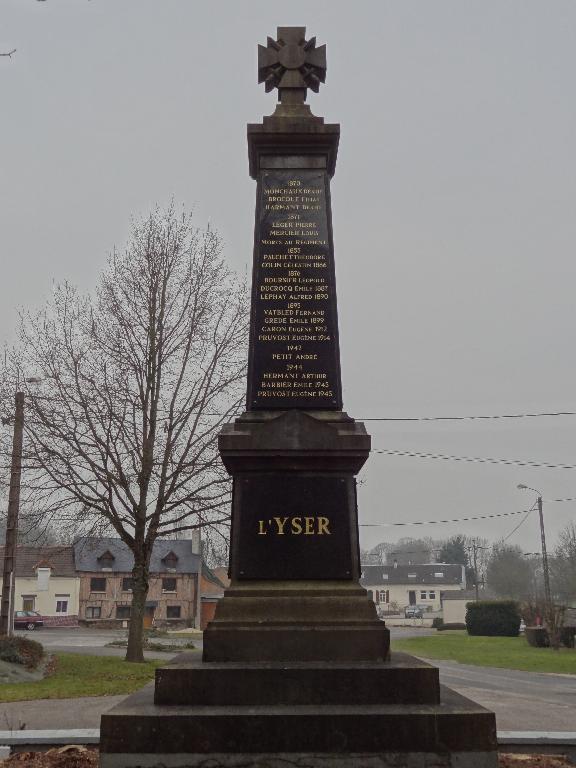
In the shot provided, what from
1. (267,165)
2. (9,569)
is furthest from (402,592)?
(267,165)

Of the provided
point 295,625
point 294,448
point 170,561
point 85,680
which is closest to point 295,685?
point 295,625

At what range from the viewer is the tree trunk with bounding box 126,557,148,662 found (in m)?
19.0

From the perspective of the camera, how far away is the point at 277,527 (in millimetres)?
6914

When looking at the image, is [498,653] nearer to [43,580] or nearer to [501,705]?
[501,705]

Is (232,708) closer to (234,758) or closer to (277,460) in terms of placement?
(234,758)

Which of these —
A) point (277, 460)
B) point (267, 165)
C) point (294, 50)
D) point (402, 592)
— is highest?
point (294, 50)

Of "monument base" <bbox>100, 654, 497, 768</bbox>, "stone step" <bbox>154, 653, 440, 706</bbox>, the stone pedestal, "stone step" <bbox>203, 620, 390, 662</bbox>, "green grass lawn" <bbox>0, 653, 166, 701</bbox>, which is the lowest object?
"green grass lawn" <bbox>0, 653, 166, 701</bbox>

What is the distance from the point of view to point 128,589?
56125 mm

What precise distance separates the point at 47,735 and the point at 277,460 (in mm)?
3402

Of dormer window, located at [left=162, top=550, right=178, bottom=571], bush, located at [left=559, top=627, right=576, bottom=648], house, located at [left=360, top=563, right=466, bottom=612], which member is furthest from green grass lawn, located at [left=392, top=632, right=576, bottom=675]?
house, located at [left=360, top=563, right=466, bottom=612]

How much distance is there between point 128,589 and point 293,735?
54.0m

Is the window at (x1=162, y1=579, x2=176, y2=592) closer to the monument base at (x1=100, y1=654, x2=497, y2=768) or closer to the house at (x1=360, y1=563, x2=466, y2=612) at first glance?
the house at (x1=360, y1=563, x2=466, y2=612)

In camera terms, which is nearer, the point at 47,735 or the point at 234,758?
the point at 234,758

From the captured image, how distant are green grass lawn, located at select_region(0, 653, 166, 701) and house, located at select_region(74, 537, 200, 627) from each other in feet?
122
